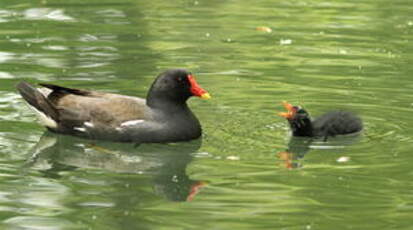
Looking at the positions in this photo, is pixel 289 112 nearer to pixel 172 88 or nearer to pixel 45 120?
pixel 172 88

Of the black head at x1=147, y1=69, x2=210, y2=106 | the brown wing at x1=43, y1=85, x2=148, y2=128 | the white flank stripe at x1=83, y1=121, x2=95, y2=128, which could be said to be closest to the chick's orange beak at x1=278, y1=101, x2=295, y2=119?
the black head at x1=147, y1=69, x2=210, y2=106

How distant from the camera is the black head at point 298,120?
10.4 m

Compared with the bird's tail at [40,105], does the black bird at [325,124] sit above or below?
below

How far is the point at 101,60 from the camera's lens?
13.7m

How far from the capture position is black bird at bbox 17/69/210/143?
10.3 meters

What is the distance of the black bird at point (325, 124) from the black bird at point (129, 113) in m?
0.85

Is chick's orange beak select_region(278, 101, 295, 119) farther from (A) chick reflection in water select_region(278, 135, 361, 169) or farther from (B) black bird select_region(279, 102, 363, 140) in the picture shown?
(A) chick reflection in water select_region(278, 135, 361, 169)

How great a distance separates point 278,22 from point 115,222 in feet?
30.0

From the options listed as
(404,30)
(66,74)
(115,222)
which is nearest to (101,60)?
(66,74)

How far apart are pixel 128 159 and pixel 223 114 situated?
180 centimetres

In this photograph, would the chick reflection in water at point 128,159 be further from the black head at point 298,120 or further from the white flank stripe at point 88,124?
the black head at point 298,120

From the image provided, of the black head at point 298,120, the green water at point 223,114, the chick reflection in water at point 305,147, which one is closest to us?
the green water at point 223,114

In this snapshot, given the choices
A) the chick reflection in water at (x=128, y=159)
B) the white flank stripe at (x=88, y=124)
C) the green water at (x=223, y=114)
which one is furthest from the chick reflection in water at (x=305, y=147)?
the white flank stripe at (x=88, y=124)

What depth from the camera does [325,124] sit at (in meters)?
10.6
